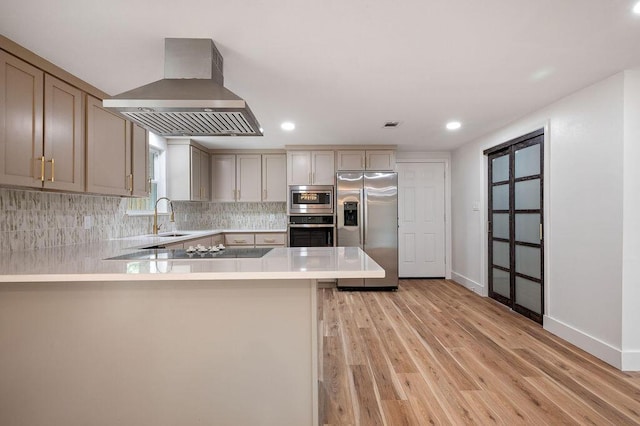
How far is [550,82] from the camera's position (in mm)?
2551

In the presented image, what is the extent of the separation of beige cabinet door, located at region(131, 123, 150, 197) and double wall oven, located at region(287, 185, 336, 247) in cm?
205

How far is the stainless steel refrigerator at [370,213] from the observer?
185 inches

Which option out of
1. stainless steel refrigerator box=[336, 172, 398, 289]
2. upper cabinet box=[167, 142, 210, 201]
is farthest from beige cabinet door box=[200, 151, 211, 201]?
stainless steel refrigerator box=[336, 172, 398, 289]

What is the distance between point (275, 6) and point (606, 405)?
302 centimetres

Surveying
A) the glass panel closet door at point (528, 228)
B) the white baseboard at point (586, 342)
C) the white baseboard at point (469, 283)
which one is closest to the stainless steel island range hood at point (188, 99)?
the glass panel closet door at point (528, 228)

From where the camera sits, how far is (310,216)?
480 cm

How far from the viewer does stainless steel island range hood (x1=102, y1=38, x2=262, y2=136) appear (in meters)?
1.72

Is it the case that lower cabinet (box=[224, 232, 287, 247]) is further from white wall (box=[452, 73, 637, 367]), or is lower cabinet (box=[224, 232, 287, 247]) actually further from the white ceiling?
white wall (box=[452, 73, 637, 367])

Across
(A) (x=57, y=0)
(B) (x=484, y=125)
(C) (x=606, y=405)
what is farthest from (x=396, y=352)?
(A) (x=57, y=0)

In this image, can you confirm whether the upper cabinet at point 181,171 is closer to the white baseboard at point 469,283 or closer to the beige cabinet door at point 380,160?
the beige cabinet door at point 380,160

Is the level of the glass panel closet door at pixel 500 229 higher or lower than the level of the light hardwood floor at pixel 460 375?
higher

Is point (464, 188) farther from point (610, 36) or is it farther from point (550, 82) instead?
point (610, 36)

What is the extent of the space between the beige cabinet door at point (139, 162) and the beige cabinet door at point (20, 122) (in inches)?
38.5

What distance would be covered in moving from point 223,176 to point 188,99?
3459 mm
